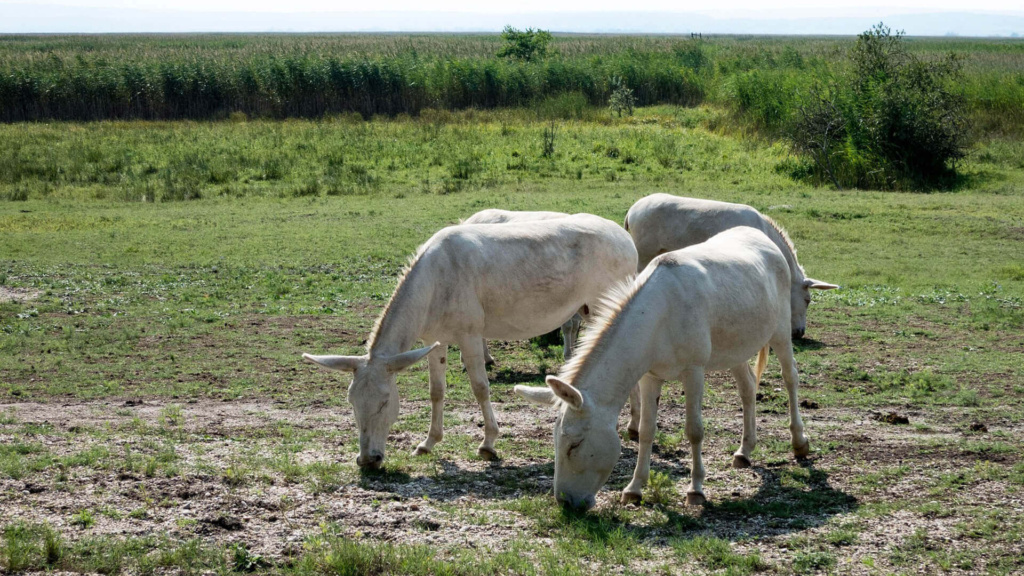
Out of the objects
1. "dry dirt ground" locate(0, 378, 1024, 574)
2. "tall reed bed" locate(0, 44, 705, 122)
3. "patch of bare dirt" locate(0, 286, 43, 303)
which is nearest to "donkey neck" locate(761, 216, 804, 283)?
"dry dirt ground" locate(0, 378, 1024, 574)

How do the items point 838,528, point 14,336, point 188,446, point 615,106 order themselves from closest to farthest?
1. point 838,528
2. point 188,446
3. point 14,336
4. point 615,106

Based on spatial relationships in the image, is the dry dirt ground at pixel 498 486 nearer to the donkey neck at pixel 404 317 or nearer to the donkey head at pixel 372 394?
the donkey head at pixel 372 394

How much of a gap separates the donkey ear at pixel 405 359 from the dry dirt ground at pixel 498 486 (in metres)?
0.88

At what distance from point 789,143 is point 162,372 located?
23.5 meters

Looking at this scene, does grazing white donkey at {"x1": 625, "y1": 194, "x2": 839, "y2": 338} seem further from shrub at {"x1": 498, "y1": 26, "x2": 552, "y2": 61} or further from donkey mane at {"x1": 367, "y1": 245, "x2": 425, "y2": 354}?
shrub at {"x1": 498, "y1": 26, "x2": 552, "y2": 61}

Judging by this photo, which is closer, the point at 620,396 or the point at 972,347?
the point at 620,396

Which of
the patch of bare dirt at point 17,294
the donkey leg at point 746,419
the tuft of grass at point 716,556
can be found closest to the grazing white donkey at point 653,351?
the donkey leg at point 746,419

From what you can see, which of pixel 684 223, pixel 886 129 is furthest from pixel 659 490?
pixel 886 129

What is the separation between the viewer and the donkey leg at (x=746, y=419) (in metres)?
7.81

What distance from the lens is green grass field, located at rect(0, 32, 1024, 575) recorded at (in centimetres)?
577

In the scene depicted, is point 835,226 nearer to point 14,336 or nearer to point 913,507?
point 913,507

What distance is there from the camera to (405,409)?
9711 mm

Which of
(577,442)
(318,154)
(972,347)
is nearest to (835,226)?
(972,347)

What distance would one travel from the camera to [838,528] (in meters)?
6.13
